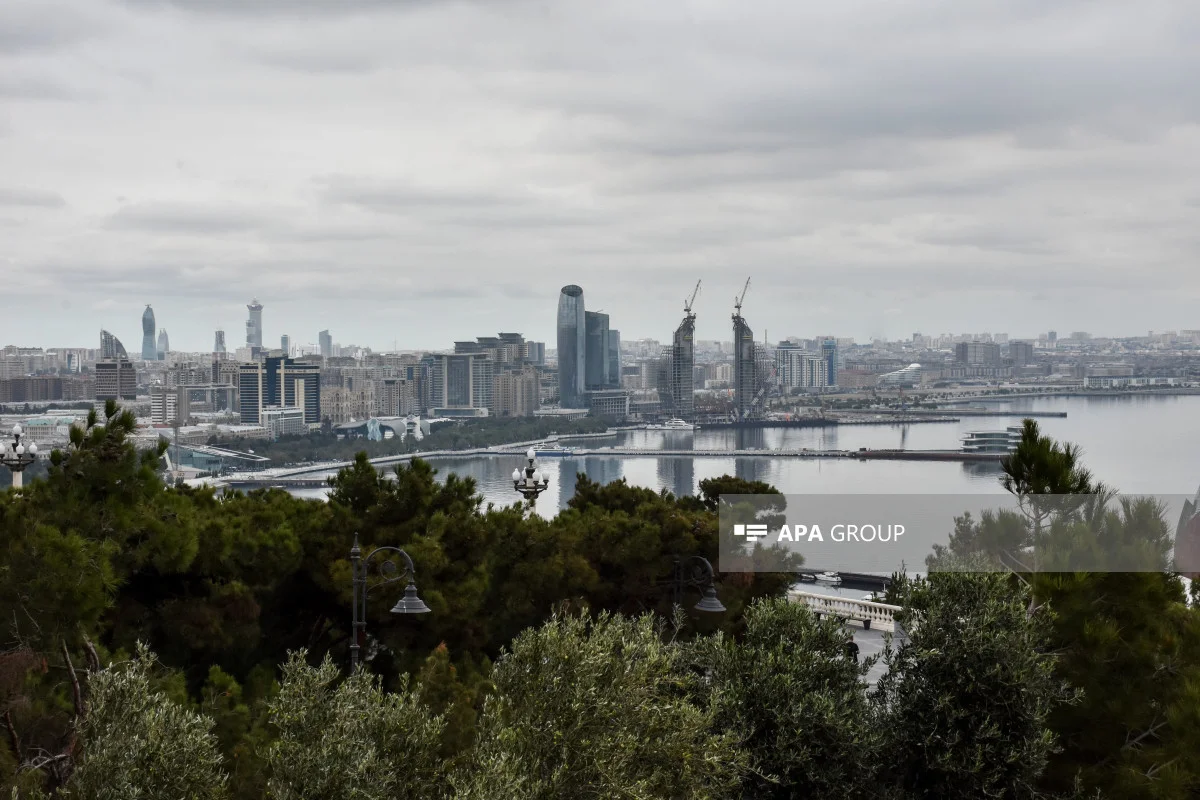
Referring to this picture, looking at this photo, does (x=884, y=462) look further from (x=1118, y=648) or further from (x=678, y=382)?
(x=1118, y=648)

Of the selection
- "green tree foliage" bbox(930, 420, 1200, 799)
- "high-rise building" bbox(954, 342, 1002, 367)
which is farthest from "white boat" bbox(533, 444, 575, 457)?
"high-rise building" bbox(954, 342, 1002, 367)

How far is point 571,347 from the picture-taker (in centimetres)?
7312

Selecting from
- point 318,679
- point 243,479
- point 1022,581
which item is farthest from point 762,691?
point 243,479

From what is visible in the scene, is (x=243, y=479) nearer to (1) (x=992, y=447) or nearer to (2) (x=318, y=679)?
(1) (x=992, y=447)

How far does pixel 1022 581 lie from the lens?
4.40 meters

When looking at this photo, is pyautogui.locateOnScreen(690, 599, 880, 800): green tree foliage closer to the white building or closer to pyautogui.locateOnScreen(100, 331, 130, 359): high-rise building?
the white building

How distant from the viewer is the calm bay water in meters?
34.1

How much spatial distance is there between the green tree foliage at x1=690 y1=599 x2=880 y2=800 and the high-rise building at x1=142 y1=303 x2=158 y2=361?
10071 cm

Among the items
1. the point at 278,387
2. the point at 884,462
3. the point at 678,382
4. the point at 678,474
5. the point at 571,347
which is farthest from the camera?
the point at 571,347

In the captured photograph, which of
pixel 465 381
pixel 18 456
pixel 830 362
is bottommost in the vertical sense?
pixel 18 456

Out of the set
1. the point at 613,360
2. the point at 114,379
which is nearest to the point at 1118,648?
the point at 114,379

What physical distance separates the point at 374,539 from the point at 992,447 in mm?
36727

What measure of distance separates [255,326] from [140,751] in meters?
104

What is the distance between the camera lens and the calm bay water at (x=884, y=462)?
3406 centimetres
